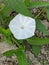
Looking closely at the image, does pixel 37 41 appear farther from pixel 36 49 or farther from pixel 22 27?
pixel 22 27

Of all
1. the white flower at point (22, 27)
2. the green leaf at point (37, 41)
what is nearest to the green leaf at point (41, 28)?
the green leaf at point (37, 41)

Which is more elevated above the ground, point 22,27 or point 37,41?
point 22,27

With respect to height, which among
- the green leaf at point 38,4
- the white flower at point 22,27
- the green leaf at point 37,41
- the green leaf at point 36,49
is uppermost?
the green leaf at point 38,4

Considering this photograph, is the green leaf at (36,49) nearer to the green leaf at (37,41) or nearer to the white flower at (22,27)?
the green leaf at (37,41)

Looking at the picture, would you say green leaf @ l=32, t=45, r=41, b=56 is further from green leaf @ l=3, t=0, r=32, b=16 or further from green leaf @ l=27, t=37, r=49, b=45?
green leaf @ l=3, t=0, r=32, b=16

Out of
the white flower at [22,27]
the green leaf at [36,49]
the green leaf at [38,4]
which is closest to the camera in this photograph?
the white flower at [22,27]

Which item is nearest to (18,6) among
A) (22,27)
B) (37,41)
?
(22,27)

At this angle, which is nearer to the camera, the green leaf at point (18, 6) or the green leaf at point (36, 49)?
the green leaf at point (18, 6)

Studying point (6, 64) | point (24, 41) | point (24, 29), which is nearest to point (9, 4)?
point (24, 29)

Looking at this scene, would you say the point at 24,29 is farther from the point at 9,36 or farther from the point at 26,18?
the point at 9,36

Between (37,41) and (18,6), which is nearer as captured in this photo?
(18,6)

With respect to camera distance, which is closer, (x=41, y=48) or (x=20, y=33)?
(x=20, y=33)
